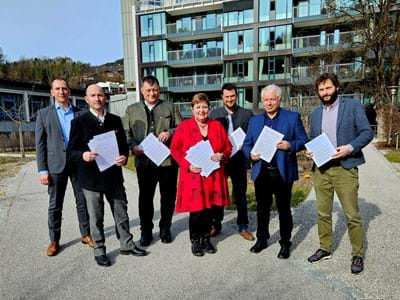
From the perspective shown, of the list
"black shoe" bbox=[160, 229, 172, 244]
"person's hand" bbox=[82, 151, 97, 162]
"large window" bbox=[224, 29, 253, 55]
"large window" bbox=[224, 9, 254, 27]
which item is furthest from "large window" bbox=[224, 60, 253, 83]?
"person's hand" bbox=[82, 151, 97, 162]

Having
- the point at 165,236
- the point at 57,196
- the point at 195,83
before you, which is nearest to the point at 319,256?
the point at 165,236

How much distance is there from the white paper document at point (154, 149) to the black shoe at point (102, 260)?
4.47 ft

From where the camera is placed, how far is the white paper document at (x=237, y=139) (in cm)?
450

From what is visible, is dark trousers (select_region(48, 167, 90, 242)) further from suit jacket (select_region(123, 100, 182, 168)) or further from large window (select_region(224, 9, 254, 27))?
large window (select_region(224, 9, 254, 27))

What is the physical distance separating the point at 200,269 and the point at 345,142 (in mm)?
2252

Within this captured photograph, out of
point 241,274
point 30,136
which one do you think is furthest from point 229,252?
point 30,136

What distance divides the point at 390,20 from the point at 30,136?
2632cm

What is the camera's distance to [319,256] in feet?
13.0

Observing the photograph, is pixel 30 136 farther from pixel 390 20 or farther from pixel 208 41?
pixel 390 20

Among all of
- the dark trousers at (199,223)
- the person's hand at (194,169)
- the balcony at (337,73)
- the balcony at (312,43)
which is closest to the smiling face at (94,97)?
the person's hand at (194,169)

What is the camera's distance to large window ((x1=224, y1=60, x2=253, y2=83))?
31.8 m

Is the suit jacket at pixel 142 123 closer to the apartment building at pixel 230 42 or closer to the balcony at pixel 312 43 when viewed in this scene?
the apartment building at pixel 230 42

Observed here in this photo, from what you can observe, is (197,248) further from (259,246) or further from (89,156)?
(89,156)

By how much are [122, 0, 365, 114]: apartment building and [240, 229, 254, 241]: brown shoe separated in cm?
2308
